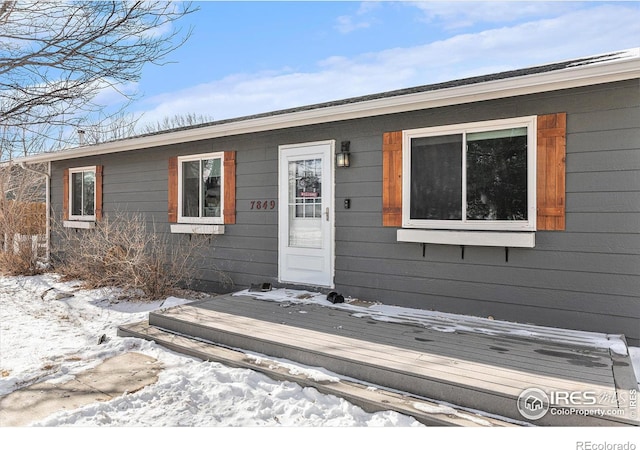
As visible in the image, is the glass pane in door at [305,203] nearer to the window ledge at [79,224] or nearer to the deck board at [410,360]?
the deck board at [410,360]

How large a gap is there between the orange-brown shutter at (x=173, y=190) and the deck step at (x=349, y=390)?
2.99 m

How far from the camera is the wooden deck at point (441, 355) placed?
2.19 meters

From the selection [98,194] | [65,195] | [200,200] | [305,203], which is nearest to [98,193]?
[98,194]

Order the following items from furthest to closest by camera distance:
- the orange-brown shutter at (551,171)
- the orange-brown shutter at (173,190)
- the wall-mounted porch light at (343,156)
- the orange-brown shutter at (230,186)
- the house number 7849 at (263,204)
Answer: the orange-brown shutter at (173,190) < the orange-brown shutter at (230,186) < the house number 7849 at (263,204) < the wall-mounted porch light at (343,156) < the orange-brown shutter at (551,171)

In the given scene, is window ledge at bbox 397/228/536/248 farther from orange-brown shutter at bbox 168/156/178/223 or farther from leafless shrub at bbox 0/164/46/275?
leafless shrub at bbox 0/164/46/275

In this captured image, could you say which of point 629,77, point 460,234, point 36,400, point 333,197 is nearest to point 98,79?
point 333,197

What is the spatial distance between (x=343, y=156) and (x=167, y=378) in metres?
2.96

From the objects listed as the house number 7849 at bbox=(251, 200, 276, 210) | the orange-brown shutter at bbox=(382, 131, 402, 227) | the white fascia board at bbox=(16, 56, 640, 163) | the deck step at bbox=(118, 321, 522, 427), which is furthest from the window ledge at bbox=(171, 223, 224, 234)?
the orange-brown shutter at bbox=(382, 131, 402, 227)

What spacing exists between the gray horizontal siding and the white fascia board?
13 centimetres

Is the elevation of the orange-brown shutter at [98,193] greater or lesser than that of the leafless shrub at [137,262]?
greater

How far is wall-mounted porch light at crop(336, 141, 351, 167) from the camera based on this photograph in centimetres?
458

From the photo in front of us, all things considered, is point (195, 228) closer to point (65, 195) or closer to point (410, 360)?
point (65, 195)

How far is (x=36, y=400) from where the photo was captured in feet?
8.46

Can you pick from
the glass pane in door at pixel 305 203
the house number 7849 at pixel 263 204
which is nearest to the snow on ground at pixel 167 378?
the glass pane in door at pixel 305 203
